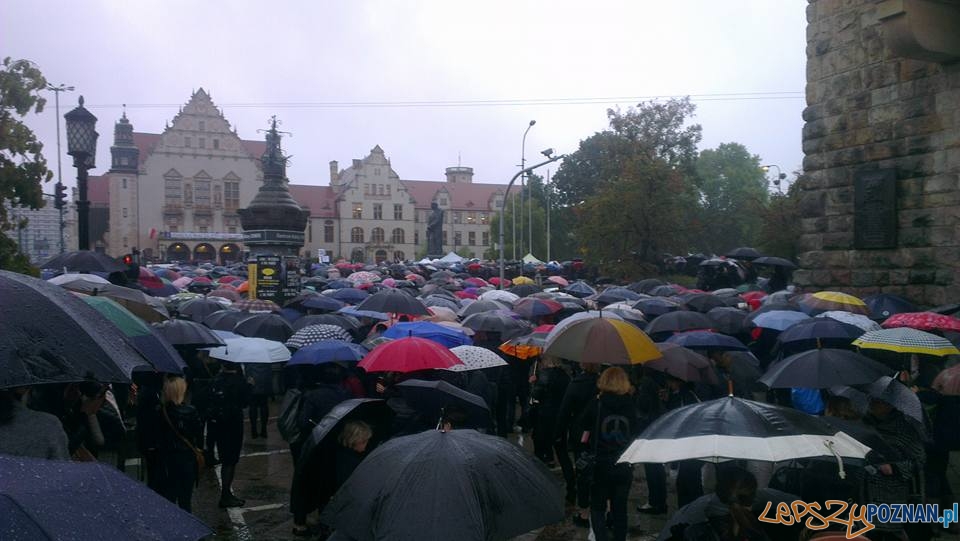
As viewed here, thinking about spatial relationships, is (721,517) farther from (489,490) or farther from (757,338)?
(757,338)

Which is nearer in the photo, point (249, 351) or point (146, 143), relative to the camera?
point (249, 351)

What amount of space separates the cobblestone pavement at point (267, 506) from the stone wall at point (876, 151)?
12.0 feet

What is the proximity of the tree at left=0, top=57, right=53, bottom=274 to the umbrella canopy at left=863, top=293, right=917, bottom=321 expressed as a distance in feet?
38.3

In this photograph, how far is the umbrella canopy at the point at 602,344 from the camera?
7098 millimetres

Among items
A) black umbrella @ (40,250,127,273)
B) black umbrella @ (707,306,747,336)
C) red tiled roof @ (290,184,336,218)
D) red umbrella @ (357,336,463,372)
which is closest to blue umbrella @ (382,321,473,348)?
red umbrella @ (357,336,463,372)

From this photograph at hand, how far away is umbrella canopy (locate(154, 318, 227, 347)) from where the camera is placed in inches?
337

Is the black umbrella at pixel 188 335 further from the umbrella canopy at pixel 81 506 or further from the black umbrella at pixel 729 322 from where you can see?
the black umbrella at pixel 729 322

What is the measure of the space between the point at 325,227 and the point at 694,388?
88.6 meters

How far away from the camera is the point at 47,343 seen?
3365 millimetres

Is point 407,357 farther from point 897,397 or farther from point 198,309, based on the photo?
point 198,309

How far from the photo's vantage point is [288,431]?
6.82 m

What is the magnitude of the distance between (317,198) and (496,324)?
88.5 metres

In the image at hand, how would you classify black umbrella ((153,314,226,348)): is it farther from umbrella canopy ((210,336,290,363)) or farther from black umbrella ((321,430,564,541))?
black umbrella ((321,430,564,541))

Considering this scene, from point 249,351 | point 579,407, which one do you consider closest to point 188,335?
point 249,351
